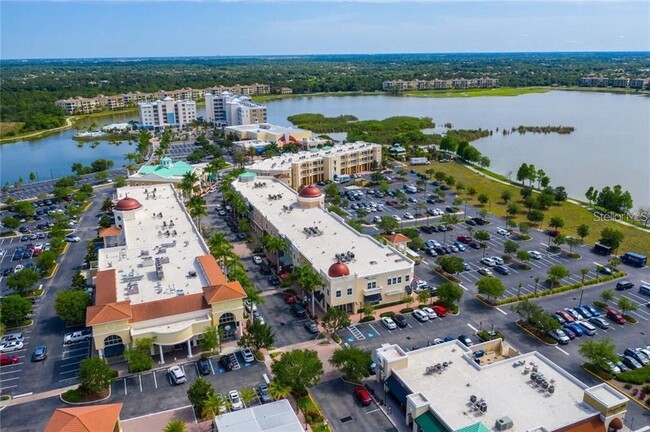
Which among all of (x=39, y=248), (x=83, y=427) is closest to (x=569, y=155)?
(x=39, y=248)

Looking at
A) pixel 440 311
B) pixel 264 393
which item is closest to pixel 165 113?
pixel 440 311

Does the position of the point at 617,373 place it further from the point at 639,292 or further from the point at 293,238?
the point at 293,238

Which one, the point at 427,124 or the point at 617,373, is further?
the point at 427,124

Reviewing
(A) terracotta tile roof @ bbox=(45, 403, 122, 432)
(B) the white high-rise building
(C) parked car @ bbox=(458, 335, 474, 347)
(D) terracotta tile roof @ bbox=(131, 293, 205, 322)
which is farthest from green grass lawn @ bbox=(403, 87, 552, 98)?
(A) terracotta tile roof @ bbox=(45, 403, 122, 432)

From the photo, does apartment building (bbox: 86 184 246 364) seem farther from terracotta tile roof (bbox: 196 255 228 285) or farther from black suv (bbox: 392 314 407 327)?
black suv (bbox: 392 314 407 327)

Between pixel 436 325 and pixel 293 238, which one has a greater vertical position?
pixel 293 238
